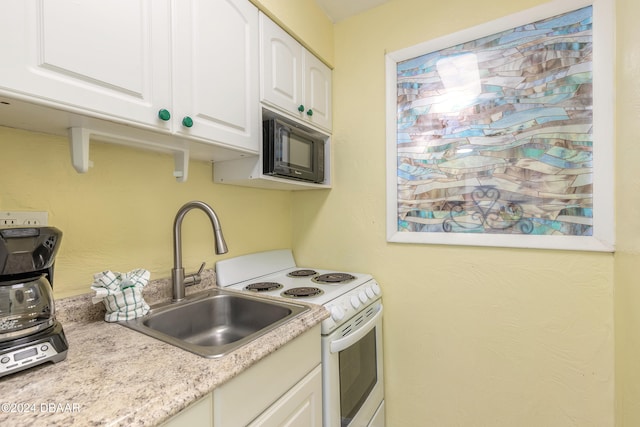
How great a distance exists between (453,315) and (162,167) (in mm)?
1579

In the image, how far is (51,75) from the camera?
671mm

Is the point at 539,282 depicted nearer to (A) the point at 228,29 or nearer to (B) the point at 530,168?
(B) the point at 530,168

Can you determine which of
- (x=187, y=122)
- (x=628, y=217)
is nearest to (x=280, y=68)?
(x=187, y=122)

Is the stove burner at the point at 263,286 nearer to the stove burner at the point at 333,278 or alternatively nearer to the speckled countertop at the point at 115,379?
the stove burner at the point at 333,278

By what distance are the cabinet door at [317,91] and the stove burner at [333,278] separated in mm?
885

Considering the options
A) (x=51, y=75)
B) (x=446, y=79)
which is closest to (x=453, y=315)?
(x=446, y=79)

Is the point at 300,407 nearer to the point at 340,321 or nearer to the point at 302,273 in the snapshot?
the point at 340,321

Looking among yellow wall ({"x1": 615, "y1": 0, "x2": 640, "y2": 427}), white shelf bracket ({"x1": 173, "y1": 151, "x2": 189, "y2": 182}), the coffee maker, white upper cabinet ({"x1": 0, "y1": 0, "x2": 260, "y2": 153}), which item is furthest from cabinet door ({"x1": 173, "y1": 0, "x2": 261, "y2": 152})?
yellow wall ({"x1": 615, "y1": 0, "x2": 640, "y2": 427})

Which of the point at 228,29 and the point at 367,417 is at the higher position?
the point at 228,29

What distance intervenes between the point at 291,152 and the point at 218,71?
465 millimetres

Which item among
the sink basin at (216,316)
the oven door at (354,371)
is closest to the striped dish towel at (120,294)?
the sink basin at (216,316)

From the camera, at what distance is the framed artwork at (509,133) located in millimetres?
1158

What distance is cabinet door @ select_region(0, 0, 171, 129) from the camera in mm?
626

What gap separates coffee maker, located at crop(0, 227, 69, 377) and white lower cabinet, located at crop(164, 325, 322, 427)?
1.26 ft
